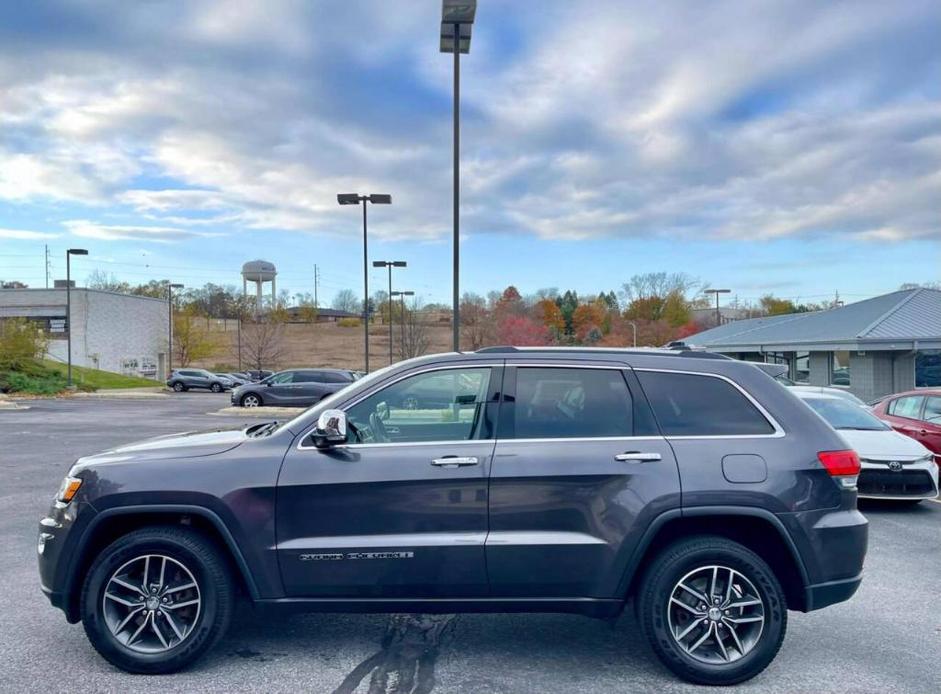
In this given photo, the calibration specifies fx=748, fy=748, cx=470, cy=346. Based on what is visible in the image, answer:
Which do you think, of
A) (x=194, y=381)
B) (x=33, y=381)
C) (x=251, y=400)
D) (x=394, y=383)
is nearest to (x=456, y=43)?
(x=394, y=383)

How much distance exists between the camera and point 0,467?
12.4m

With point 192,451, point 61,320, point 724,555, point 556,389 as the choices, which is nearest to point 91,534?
point 192,451

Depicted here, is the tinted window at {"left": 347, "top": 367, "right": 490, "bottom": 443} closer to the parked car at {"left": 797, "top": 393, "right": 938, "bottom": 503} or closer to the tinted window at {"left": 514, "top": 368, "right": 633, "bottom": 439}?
the tinted window at {"left": 514, "top": 368, "right": 633, "bottom": 439}

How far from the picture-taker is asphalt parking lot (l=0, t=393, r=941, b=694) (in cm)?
414

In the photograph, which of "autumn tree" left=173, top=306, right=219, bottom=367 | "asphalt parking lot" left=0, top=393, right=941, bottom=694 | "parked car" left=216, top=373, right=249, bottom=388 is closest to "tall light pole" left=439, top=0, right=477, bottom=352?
"asphalt parking lot" left=0, top=393, right=941, bottom=694

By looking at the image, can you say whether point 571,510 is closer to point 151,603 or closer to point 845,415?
point 151,603

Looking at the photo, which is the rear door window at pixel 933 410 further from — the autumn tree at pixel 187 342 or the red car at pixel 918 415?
the autumn tree at pixel 187 342

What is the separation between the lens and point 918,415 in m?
11.4

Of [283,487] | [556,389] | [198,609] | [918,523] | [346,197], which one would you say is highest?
[346,197]

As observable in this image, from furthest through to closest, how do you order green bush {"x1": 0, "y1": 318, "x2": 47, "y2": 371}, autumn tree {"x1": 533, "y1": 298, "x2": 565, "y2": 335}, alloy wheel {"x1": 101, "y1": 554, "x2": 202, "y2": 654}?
autumn tree {"x1": 533, "y1": 298, "x2": 565, "y2": 335} < green bush {"x1": 0, "y1": 318, "x2": 47, "y2": 371} < alloy wheel {"x1": 101, "y1": 554, "x2": 202, "y2": 654}

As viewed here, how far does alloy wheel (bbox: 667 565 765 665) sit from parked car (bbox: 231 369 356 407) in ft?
82.4

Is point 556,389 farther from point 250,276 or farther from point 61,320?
point 250,276

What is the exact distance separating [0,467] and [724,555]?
40.5 feet

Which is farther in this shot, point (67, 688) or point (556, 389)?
point (556, 389)
